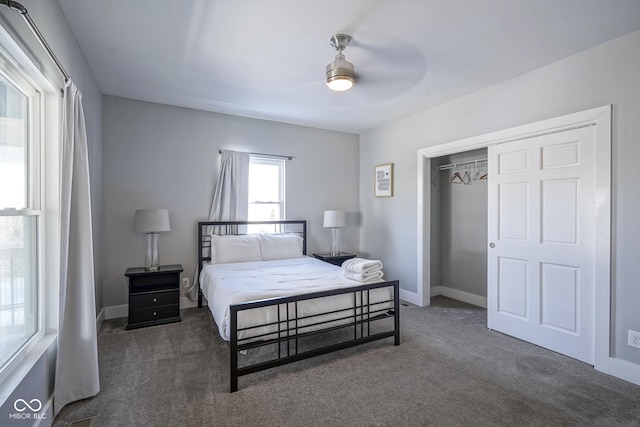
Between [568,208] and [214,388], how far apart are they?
3335 millimetres

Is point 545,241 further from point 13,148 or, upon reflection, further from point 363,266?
point 13,148

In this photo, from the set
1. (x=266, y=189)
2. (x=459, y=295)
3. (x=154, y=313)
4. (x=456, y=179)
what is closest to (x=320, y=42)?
(x=266, y=189)

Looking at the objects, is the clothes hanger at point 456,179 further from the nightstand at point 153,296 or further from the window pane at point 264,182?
the nightstand at point 153,296

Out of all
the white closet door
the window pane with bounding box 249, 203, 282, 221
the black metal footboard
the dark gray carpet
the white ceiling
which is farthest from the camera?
the window pane with bounding box 249, 203, 282, 221

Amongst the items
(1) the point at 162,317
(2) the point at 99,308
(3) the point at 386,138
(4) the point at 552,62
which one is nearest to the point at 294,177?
(3) the point at 386,138

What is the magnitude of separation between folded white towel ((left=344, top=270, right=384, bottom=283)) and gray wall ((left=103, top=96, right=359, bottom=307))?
205 cm

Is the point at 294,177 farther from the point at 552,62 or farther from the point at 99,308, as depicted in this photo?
the point at 552,62

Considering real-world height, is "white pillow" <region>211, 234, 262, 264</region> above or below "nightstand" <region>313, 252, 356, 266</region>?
above

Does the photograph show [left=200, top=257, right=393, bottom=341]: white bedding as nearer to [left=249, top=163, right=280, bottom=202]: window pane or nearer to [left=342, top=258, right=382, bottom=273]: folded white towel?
[left=342, top=258, right=382, bottom=273]: folded white towel

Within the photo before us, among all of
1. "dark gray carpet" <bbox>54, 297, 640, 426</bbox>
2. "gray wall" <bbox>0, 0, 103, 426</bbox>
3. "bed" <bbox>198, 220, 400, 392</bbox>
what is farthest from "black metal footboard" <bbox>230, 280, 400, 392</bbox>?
"gray wall" <bbox>0, 0, 103, 426</bbox>

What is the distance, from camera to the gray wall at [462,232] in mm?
4266

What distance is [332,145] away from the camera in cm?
521

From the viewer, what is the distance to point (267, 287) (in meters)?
2.73

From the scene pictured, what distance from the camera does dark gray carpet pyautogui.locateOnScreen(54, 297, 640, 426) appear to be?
75.0 inches
